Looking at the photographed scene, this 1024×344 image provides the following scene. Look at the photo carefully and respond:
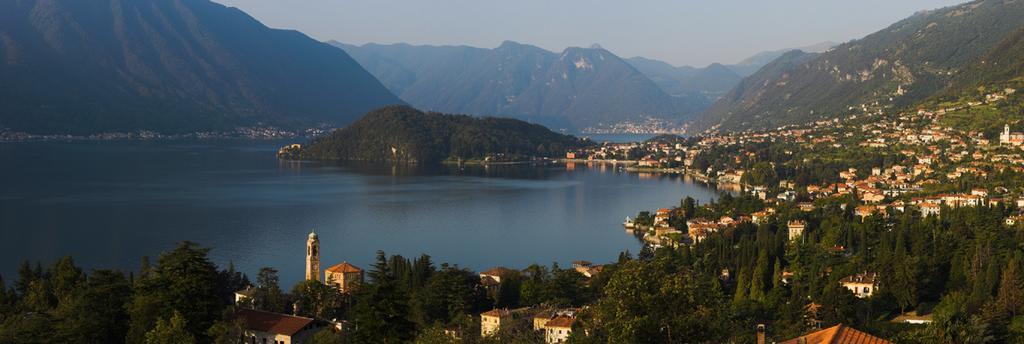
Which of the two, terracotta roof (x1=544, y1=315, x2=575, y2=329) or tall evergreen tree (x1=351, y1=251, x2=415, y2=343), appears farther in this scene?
terracotta roof (x1=544, y1=315, x2=575, y2=329)

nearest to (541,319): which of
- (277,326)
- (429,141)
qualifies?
(277,326)

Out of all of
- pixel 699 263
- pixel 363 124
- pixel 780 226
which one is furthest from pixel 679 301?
pixel 363 124

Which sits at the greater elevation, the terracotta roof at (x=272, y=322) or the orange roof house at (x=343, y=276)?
the terracotta roof at (x=272, y=322)

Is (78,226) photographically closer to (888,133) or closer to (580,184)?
(580,184)

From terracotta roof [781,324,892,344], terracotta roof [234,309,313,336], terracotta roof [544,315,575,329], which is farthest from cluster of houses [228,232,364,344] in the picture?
terracotta roof [781,324,892,344]

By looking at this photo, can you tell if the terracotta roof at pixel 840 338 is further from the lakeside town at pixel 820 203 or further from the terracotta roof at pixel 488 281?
the terracotta roof at pixel 488 281

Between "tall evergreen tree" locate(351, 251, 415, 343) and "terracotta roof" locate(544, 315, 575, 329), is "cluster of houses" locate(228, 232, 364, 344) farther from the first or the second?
"terracotta roof" locate(544, 315, 575, 329)

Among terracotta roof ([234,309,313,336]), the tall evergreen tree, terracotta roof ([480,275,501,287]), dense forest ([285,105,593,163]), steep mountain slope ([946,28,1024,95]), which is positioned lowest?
terracotta roof ([480,275,501,287])

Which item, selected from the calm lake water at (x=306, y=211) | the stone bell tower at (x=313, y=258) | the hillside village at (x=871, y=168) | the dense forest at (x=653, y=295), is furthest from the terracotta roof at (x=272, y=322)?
the hillside village at (x=871, y=168)
